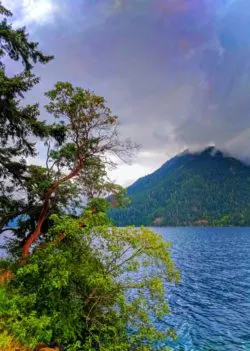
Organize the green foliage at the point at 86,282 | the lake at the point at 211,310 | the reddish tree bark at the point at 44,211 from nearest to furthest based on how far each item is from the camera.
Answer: the green foliage at the point at 86,282
the reddish tree bark at the point at 44,211
the lake at the point at 211,310

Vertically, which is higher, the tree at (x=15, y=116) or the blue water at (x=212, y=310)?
the tree at (x=15, y=116)

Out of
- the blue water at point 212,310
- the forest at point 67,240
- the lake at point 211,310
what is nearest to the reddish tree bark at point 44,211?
the forest at point 67,240

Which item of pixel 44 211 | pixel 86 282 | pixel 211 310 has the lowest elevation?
pixel 211 310

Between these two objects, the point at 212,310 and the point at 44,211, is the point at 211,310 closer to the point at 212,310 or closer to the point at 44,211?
the point at 212,310

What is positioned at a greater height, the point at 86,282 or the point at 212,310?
the point at 86,282

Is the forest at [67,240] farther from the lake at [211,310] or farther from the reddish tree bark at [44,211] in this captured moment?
the lake at [211,310]

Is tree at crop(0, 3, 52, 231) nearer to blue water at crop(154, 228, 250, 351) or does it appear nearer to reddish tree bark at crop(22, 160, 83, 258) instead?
reddish tree bark at crop(22, 160, 83, 258)

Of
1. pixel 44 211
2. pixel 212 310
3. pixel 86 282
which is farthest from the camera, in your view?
pixel 212 310

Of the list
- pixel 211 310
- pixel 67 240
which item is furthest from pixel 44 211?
pixel 211 310

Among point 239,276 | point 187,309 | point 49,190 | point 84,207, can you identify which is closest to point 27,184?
point 49,190

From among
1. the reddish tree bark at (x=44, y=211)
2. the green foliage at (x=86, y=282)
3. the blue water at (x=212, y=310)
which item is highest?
the reddish tree bark at (x=44, y=211)

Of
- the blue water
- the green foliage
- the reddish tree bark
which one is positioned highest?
the reddish tree bark

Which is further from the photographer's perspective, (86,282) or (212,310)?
(212,310)

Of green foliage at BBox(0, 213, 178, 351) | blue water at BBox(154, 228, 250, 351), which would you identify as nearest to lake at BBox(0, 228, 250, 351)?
blue water at BBox(154, 228, 250, 351)
